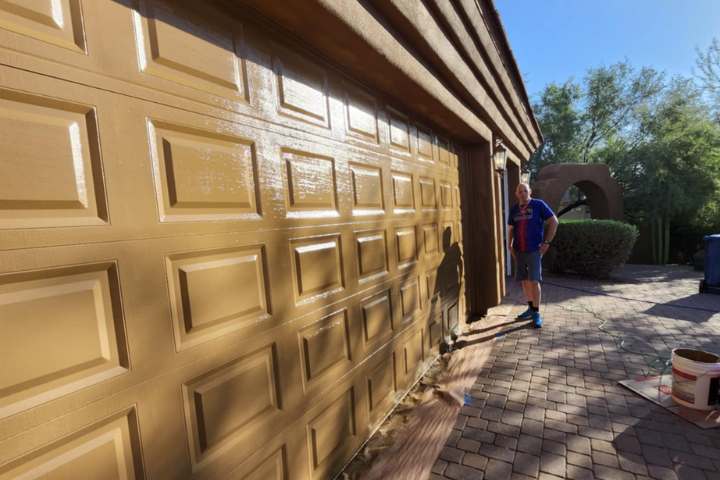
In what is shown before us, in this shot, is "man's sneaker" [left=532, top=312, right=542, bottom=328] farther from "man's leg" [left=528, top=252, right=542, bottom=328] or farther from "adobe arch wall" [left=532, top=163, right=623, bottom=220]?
"adobe arch wall" [left=532, top=163, right=623, bottom=220]

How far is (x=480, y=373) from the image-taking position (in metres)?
3.17

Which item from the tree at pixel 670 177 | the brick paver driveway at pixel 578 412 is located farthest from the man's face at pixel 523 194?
the tree at pixel 670 177

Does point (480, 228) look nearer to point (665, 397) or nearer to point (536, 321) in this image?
point (536, 321)

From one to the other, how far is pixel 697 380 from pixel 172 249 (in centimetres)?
340

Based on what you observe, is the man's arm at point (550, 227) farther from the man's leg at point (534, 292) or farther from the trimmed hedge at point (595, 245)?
the trimmed hedge at point (595, 245)

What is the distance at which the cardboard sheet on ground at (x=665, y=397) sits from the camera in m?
2.24

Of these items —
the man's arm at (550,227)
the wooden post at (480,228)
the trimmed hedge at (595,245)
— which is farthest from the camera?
the trimmed hedge at (595,245)

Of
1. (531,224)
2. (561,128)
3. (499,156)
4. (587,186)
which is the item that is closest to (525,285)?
(531,224)

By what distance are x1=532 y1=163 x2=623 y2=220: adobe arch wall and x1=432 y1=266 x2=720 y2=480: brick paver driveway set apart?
17.7ft

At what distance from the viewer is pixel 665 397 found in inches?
100

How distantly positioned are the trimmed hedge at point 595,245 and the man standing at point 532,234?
4.44m

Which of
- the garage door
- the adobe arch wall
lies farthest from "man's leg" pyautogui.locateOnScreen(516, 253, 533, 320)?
the adobe arch wall

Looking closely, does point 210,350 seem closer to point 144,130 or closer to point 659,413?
point 144,130

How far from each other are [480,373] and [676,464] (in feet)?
4.72
